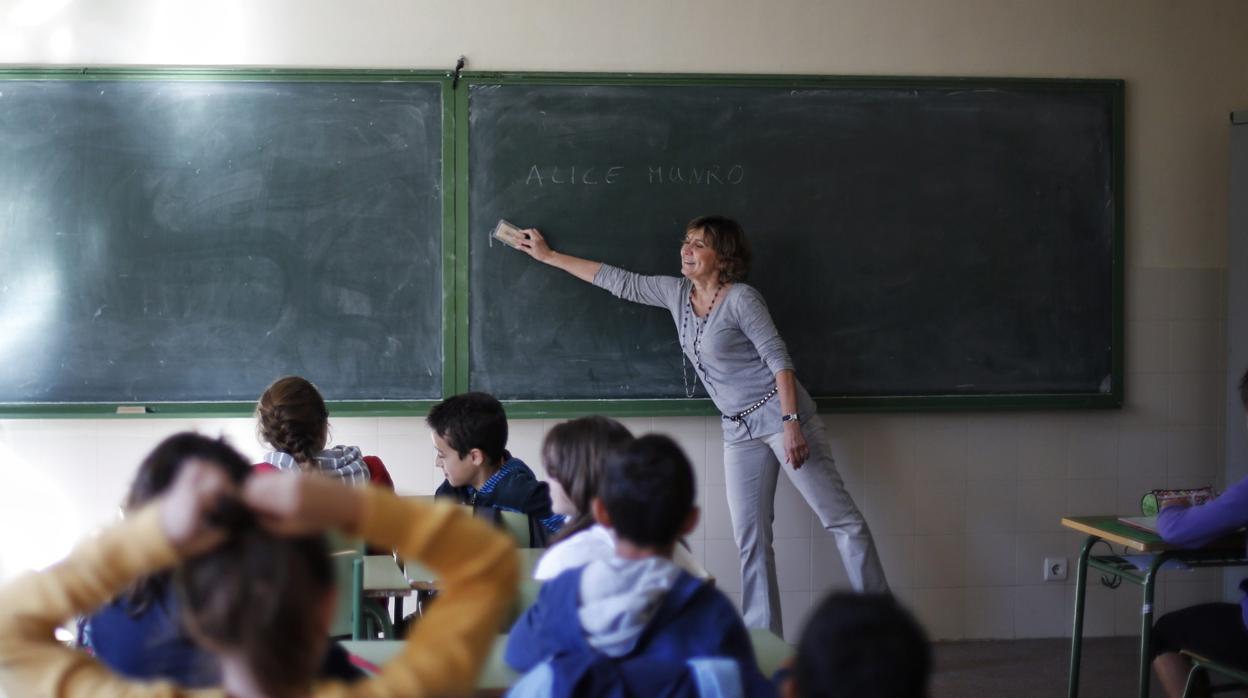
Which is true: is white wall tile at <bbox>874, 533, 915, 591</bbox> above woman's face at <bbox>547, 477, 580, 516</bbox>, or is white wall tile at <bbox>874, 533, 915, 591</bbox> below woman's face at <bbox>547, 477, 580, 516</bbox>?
below

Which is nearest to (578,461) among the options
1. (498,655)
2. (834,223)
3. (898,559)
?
(498,655)

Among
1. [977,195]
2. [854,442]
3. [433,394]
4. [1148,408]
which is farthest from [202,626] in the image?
[1148,408]

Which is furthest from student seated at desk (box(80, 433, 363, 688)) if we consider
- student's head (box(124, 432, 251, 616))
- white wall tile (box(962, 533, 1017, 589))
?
white wall tile (box(962, 533, 1017, 589))

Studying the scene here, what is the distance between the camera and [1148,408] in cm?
489

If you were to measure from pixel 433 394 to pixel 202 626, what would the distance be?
10.8 feet

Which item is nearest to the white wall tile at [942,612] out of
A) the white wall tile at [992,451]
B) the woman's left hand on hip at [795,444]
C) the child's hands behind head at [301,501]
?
the white wall tile at [992,451]

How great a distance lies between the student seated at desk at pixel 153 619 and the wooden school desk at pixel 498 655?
0.45m

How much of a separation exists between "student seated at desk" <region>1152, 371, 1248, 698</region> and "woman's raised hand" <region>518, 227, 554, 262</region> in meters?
2.27

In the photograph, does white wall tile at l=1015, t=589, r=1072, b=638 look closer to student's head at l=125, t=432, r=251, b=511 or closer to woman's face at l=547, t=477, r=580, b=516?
woman's face at l=547, t=477, r=580, b=516

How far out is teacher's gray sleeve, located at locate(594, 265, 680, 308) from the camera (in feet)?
14.5

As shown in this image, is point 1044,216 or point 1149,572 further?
point 1044,216

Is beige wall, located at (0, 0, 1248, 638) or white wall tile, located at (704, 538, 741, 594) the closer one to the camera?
beige wall, located at (0, 0, 1248, 638)

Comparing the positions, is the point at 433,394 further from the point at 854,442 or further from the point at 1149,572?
the point at 1149,572

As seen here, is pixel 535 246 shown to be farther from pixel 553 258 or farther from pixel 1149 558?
pixel 1149 558
